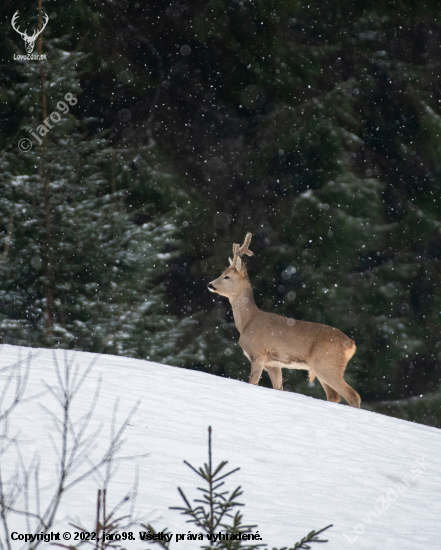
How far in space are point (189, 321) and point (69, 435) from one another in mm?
7617

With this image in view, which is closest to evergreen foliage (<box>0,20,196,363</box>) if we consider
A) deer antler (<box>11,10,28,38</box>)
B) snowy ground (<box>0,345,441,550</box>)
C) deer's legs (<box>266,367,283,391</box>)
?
deer antler (<box>11,10,28,38</box>)

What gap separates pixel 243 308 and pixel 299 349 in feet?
3.65

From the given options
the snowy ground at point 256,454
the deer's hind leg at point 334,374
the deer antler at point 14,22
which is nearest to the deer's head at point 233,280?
the deer's hind leg at point 334,374

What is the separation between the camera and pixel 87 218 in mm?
11375

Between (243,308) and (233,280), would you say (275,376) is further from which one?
(233,280)

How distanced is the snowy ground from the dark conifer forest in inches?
231

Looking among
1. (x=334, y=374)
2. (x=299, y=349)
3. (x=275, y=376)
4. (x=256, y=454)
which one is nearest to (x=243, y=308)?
(x=275, y=376)

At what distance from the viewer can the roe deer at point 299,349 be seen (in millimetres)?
7852

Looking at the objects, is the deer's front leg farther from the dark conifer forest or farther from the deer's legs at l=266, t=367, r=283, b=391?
the dark conifer forest

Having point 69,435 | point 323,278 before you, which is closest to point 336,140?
point 323,278

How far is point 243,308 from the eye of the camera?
877 cm

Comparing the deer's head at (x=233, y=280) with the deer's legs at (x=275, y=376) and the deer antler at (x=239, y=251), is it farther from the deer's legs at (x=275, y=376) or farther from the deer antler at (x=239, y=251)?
the deer's legs at (x=275, y=376)

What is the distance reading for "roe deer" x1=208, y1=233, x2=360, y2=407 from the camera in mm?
7852

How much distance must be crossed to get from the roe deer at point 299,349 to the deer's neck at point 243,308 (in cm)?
1
